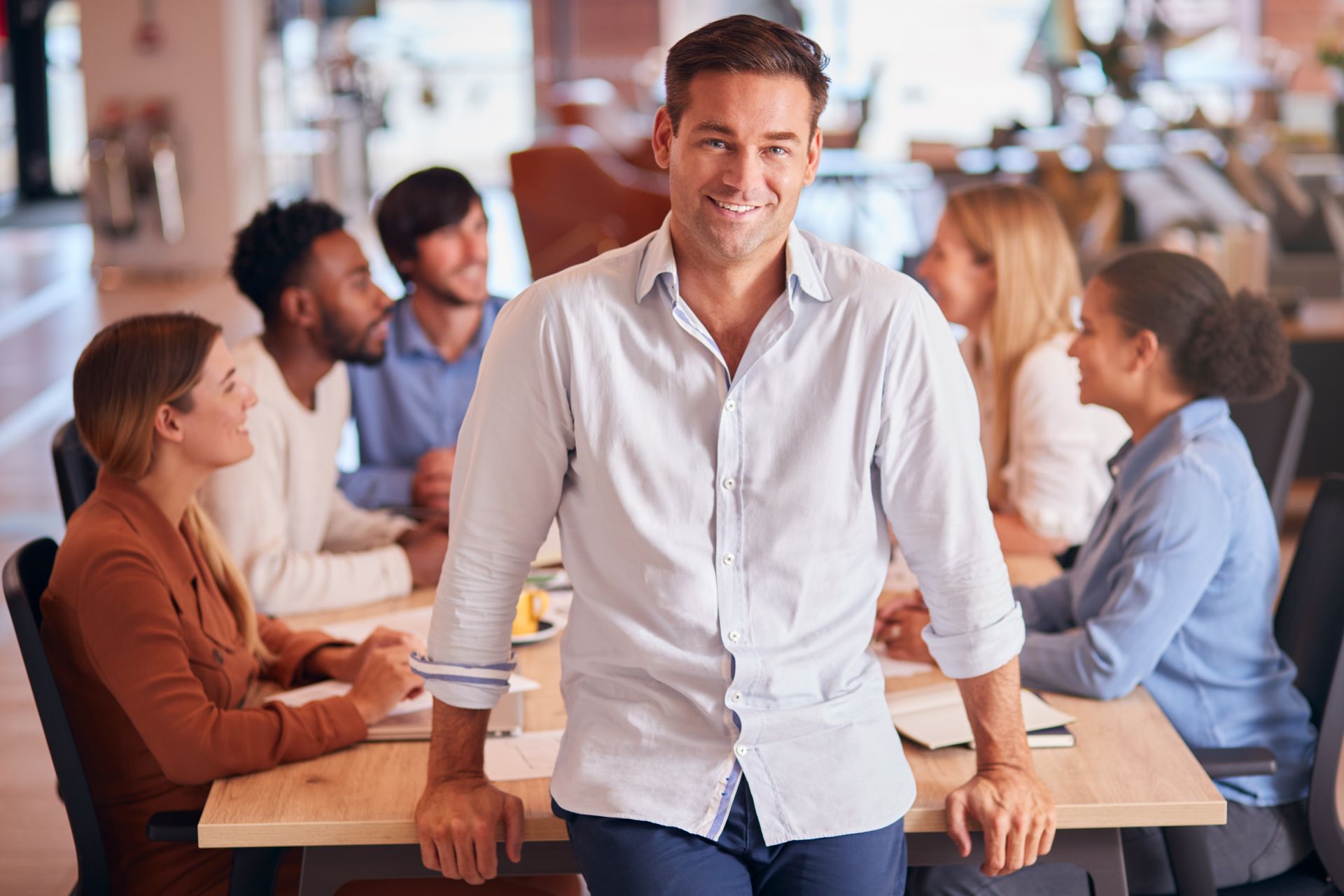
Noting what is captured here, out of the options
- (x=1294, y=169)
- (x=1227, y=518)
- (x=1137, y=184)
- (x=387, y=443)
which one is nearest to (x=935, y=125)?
(x=1294, y=169)

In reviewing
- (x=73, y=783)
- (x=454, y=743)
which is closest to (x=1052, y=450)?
(x=454, y=743)

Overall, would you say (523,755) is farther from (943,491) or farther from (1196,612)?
(1196,612)

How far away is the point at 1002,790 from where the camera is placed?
5.28ft

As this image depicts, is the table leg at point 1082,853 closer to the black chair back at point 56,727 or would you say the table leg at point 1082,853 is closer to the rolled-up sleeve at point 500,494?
the rolled-up sleeve at point 500,494

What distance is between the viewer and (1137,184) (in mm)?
6629

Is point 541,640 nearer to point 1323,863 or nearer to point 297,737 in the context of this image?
point 297,737

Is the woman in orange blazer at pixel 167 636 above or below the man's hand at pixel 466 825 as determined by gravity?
above

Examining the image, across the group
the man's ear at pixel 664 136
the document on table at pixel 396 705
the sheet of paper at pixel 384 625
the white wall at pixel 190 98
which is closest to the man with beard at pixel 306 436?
the sheet of paper at pixel 384 625

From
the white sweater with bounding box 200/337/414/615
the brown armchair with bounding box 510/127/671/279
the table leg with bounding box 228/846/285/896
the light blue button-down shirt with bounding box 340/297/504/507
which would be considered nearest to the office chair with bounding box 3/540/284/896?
the table leg with bounding box 228/846/285/896

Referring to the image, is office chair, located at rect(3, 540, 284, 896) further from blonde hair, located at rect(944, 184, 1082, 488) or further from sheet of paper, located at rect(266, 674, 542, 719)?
blonde hair, located at rect(944, 184, 1082, 488)

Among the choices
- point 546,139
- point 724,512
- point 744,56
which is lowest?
point 724,512

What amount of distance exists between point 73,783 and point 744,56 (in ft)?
3.85

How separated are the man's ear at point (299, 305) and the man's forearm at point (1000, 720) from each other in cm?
156

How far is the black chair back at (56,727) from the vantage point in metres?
1.75
